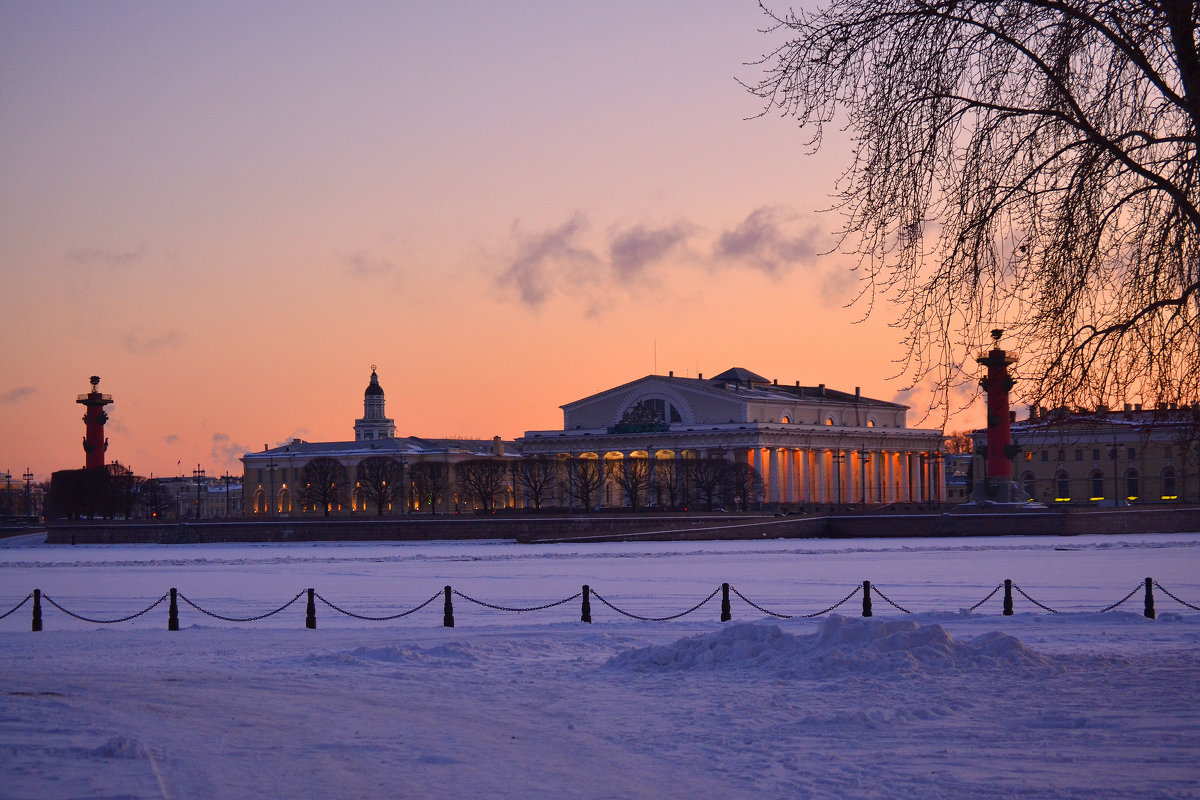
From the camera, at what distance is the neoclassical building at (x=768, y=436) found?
12431cm

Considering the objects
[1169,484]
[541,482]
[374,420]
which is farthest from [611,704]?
[374,420]

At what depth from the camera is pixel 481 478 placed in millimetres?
116562

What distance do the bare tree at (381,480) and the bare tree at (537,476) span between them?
402 inches

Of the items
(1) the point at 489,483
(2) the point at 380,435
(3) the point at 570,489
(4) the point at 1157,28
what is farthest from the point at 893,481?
(4) the point at 1157,28

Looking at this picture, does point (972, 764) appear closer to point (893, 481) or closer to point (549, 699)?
point (549, 699)

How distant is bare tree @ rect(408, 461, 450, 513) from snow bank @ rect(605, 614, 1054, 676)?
102 meters

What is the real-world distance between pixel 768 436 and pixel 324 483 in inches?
1491

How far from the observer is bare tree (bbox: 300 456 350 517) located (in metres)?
125

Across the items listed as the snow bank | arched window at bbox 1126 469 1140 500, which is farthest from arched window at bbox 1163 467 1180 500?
the snow bank

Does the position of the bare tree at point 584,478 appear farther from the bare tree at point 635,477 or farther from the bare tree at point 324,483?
the bare tree at point 324,483

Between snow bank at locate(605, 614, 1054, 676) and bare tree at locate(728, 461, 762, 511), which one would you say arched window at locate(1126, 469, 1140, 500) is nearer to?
bare tree at locate(728, 461, 762, 511)

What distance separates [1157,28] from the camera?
525 inches

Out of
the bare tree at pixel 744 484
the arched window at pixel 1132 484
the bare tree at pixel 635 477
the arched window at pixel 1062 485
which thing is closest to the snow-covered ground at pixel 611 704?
the bare tree at pixel 635 477

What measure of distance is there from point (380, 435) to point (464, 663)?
5999 inches
